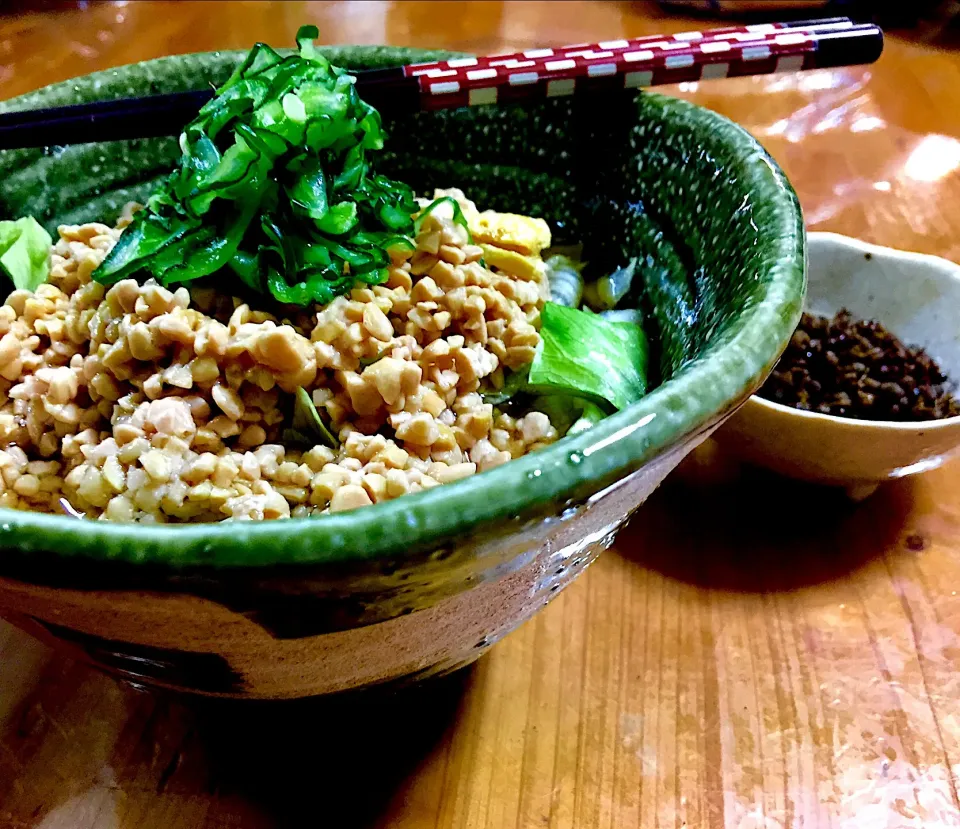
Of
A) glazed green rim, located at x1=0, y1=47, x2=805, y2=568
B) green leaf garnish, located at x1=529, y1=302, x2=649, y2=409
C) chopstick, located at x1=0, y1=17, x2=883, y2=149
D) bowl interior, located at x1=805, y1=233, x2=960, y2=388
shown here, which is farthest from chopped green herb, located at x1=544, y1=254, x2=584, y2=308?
bowl interior, located at x1=805, y1=233, x2=960, y2=388

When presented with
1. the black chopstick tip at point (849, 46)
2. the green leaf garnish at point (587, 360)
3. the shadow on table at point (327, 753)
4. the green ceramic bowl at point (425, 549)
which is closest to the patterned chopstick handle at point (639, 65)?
the black chopstick tip at point (849, 46)

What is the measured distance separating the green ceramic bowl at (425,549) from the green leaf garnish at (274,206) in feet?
A: 1.14

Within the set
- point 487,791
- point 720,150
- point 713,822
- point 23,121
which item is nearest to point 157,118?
point 23,121

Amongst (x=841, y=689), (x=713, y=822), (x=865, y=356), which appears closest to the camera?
(x=713, y=822)

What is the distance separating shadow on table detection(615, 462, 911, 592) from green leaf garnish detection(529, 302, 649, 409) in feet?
0.85

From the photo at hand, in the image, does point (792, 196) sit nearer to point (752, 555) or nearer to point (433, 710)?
point (752, 555)

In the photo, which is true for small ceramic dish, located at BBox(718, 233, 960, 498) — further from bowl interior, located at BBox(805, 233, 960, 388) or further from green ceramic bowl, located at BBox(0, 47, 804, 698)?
green ceramic bowl, located at BBox(0, 47, 804, 698)

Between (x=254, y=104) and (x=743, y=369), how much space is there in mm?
584

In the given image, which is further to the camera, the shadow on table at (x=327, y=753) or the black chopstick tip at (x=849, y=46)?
the black chopstick tip at (x=849, y=46)

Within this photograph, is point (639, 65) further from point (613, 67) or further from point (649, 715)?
point (649, 715)

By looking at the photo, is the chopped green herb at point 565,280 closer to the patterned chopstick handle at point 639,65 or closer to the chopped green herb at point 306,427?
the patterned chopstick handle at point 639,65

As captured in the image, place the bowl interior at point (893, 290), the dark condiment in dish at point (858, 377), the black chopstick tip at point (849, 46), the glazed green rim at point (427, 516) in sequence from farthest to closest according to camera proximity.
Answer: the bowl interior at point (893, 290) < the dark condiment in dish at point (858, 377) < the black chopstick tip at point (849, 46) < the glazed green rim at point (427, 516)

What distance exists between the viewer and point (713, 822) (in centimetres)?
78

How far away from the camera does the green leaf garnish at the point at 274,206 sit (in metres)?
0.80
